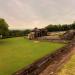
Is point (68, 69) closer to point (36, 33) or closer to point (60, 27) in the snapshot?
point (36, 33)

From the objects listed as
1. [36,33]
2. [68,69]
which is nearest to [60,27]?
[36,33]

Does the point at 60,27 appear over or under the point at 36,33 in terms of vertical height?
over

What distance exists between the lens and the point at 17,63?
13336mm

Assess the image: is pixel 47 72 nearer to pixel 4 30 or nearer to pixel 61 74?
pixel 61 74

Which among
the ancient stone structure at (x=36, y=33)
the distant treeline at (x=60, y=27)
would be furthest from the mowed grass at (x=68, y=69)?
the distant treeline at (x=60, y=27)

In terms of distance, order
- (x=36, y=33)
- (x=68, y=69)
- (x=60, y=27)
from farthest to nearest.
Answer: (x=60, y=27), (x=36, y=33), (x=68, y=69)

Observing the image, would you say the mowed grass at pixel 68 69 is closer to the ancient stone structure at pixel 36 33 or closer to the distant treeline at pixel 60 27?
the ancient stone structure at pixel 36 33

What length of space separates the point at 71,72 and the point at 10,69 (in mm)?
3760

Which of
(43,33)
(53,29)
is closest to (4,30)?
(43,33)

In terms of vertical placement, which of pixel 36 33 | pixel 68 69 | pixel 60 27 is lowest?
pixel 68 69

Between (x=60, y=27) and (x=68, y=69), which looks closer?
(x=68, y=69)

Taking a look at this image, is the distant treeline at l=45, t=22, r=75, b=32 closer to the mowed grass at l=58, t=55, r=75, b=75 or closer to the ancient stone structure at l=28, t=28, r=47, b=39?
the ancient stone structure at l=28, t=28, r=47, b=39

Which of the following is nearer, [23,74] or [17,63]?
[23,74]

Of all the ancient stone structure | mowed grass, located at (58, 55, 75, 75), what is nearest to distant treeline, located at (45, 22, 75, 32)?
the ancient stone structure
